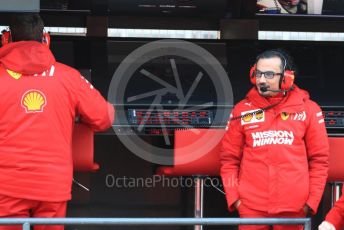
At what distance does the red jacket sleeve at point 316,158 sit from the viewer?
4.06m

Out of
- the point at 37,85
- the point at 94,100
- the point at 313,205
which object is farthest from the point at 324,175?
the point at 37,85

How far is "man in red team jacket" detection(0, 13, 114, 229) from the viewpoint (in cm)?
384

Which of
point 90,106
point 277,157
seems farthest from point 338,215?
point 90,106

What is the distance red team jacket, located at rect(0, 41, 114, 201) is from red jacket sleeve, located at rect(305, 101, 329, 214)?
118cm


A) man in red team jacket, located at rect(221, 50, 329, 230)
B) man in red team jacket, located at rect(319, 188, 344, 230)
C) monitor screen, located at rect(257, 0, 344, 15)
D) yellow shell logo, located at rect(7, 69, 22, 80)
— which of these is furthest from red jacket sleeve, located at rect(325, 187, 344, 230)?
monitor screen, located at rect(257, 0, 344, 15)

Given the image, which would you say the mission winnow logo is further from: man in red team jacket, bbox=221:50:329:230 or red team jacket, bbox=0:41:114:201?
red team jacket, bbox=0:41:114:201

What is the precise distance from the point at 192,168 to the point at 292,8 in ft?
5.53

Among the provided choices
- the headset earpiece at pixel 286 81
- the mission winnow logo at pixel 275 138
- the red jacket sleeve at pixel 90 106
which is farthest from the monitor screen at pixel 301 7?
the red jacket sleeve at pixel 90 106

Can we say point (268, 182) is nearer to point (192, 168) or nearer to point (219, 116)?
point (192, 168)

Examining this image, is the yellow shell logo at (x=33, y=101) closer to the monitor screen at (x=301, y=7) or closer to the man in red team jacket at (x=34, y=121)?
the man in red team jacket at (x=34, y=121)

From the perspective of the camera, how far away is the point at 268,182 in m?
4.02

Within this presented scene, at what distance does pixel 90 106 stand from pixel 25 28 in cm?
52

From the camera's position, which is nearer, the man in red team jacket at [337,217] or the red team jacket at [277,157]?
the man in red team jacket at [337,217]

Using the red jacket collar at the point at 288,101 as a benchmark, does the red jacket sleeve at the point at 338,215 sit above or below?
below
